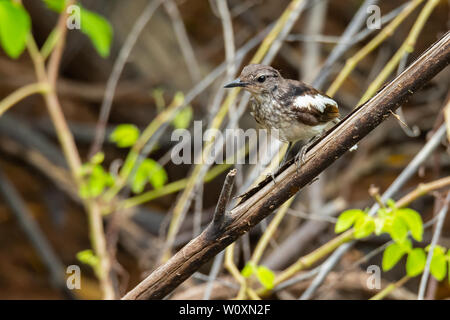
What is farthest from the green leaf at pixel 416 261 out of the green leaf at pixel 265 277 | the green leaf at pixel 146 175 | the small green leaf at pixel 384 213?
the green leaf at pixel 146 175

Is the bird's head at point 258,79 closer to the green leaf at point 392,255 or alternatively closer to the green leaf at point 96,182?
the green leaf at point 392,255

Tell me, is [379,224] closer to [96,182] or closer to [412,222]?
[412,222]

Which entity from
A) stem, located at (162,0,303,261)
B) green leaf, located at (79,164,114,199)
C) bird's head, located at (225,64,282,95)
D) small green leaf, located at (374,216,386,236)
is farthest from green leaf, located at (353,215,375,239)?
green leaf, located at (79,164,114,199)

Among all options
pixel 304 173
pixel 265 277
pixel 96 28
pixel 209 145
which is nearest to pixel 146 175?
pixel 209 145

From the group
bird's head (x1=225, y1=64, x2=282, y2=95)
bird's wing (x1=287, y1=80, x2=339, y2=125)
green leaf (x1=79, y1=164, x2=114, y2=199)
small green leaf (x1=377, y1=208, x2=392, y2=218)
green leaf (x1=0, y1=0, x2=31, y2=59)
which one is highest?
green leaf (x1=0, y1=0, x2=31, y2=59)

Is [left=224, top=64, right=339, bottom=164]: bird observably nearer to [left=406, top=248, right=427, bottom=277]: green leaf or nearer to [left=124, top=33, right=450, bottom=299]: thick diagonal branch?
[left=124, top=33, right=450, bottom=299]: thick diagonal branch
